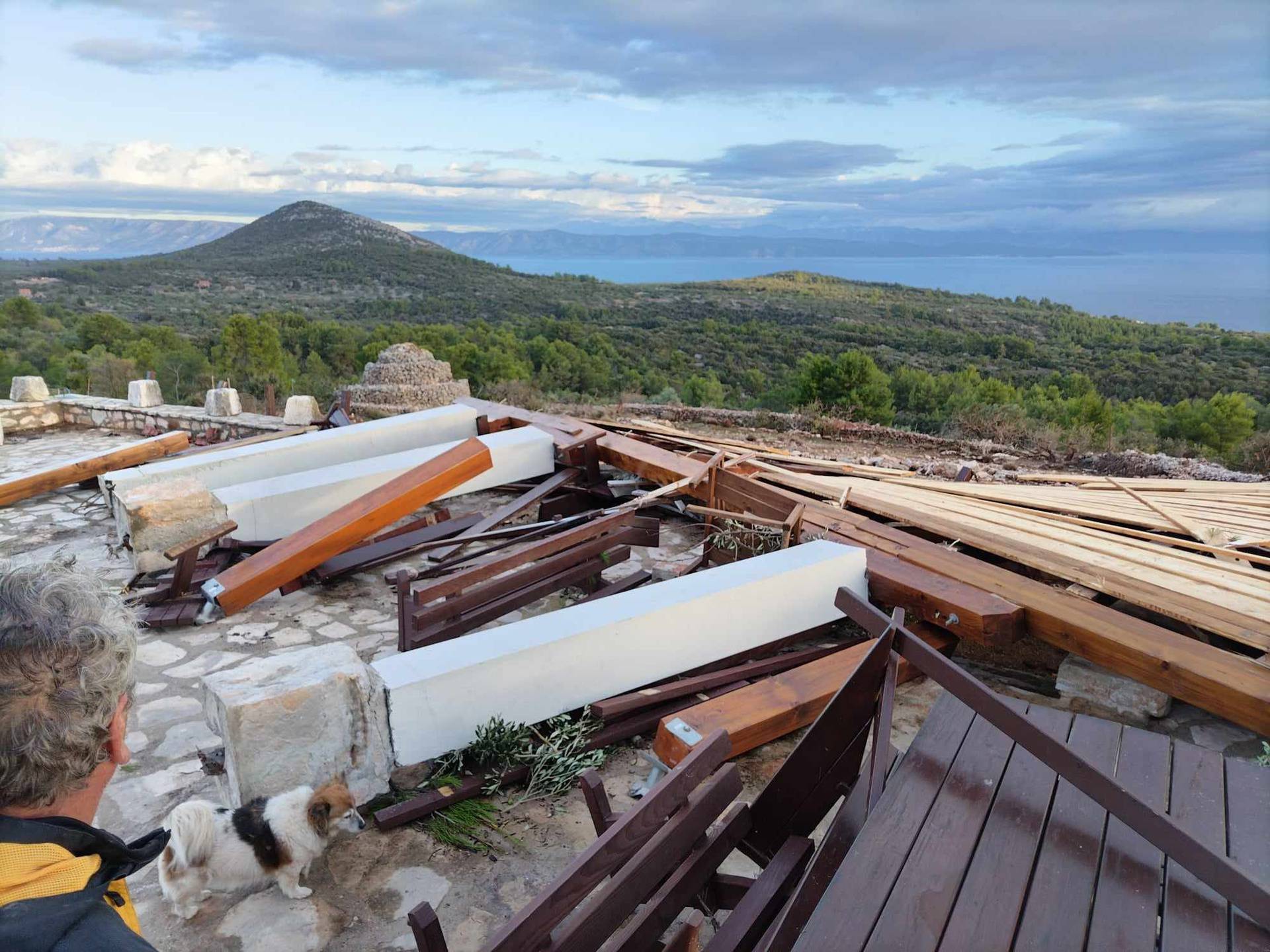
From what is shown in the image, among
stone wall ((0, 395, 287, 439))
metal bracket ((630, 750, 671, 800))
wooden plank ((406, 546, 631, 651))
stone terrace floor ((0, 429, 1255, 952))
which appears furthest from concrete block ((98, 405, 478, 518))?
metal bracket ((630, 750, 671, 800))

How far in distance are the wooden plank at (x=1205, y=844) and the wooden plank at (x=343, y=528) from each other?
3908 millimetres

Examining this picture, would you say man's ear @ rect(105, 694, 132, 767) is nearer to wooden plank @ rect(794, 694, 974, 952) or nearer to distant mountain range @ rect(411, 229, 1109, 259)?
wooden plank @ rect(794, 694, 974, 952)

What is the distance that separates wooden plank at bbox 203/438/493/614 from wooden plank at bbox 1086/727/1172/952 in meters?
3.83

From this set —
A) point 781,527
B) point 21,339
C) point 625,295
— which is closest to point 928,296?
point 625,295

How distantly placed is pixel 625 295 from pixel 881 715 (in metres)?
58.4

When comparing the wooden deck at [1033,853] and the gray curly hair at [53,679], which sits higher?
the gray curly hair at [53,679]

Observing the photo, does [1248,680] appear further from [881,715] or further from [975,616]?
[881,715]

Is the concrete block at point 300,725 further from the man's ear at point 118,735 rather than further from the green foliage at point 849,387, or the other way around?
the green foliage at point 849,387

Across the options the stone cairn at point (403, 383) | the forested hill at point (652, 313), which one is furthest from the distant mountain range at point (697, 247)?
the stone cairn at point (403, 383)

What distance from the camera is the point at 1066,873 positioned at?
1.59 metres

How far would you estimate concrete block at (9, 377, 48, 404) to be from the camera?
30.9 feet

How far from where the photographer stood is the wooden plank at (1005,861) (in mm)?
1447

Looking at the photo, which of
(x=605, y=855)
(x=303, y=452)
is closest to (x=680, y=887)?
(x=605, y=855)

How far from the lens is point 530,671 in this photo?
2986mm
